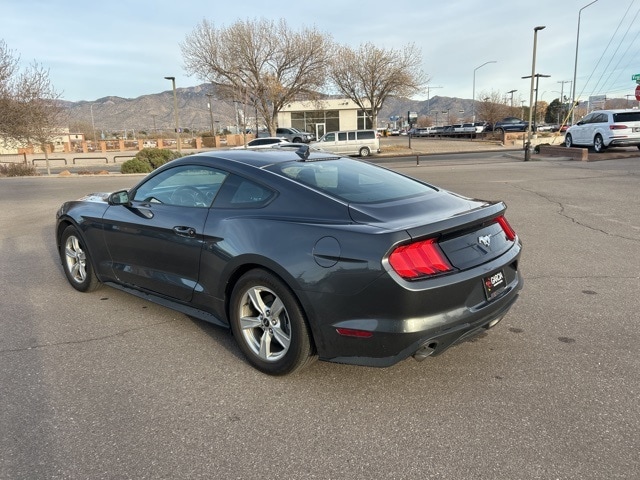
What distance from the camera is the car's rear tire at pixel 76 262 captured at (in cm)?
508

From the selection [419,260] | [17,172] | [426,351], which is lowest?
[17,172]

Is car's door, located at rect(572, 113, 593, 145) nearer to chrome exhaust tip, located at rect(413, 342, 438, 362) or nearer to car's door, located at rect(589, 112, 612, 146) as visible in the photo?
car's door, located at rect(589, 112, 612, 146)

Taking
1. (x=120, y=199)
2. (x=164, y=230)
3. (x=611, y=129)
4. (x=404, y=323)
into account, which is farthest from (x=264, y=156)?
(x=611, y=129)

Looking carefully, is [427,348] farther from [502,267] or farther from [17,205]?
[17,205]

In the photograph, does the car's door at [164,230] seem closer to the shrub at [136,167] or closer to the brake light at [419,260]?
the brake light at [419,260]

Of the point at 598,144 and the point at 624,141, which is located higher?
the point at 624,141

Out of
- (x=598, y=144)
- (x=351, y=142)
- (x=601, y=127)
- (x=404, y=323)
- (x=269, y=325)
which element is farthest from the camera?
(x=351, y=142)

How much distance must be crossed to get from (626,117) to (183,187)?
22.2m

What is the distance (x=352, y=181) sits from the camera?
3863 mm

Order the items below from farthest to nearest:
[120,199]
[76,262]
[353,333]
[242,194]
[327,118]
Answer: [327,118] → [76,262] → [120,199] → [242,194] → [353,333]

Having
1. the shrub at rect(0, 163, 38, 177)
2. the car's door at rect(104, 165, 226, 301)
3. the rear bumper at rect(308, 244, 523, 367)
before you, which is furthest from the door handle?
the shrub at rect(0, 163, 38, 177)

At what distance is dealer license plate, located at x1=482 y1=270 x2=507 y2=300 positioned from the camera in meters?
3.15

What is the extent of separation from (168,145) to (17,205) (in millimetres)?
47157

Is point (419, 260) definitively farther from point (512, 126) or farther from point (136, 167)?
point (512, 126)
